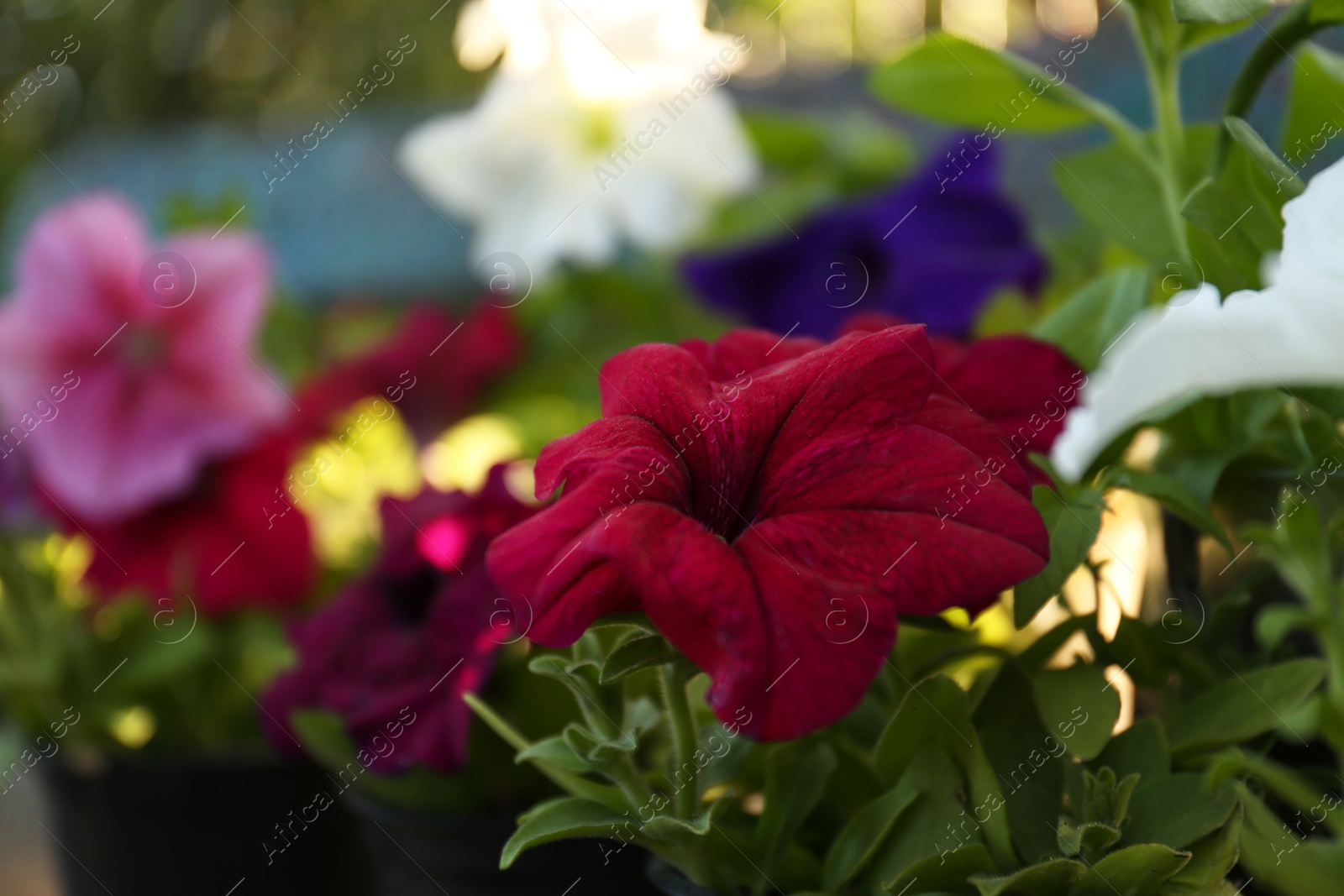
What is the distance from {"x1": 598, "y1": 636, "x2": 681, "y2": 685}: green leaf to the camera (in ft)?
0.66

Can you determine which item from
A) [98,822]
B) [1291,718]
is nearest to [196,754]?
[98,822]

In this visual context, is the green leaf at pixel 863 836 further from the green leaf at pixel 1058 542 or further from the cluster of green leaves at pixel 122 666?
the cluster of green leaves at pixel 122 666

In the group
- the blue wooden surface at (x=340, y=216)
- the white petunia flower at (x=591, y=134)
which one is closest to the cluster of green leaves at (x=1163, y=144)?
the white petunia flower at (x=591, y=134)

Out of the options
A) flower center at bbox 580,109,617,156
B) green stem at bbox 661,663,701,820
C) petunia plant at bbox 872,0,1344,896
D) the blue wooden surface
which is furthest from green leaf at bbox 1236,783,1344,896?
the blue wooden surface

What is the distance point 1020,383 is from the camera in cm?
27

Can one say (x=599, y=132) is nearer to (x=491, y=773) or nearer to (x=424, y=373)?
(x=424, y=373)

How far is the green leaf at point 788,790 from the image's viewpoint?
244 millimetres

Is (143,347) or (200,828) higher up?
(143,347)

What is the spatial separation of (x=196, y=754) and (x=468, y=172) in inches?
11.8

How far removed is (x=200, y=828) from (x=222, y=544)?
121mm

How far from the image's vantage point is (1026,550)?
199mm

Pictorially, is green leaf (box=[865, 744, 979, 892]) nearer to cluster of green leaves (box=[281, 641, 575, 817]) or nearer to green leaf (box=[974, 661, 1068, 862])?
green leaf (box=[974, 661, 1068, 862])

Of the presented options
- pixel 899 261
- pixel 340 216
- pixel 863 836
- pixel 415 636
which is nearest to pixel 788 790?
pixel 863 836

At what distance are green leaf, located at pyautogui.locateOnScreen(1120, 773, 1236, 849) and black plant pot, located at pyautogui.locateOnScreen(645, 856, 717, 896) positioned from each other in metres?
0.09
